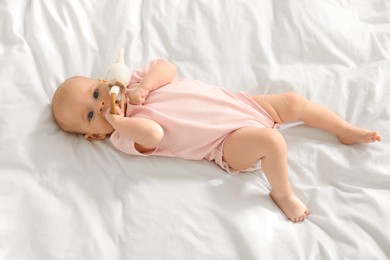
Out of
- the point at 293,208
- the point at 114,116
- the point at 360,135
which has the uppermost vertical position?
the point at 114,116

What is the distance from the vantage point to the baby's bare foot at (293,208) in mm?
1115

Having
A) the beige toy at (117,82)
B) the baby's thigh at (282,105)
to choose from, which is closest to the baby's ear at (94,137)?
the beige toy at (117,82)

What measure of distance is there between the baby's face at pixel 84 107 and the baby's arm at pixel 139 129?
0.05 m

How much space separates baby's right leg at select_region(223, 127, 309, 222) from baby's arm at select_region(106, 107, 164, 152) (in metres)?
0.22

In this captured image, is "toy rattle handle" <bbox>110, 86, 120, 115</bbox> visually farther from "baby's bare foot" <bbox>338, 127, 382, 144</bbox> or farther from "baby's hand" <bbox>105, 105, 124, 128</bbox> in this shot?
"baby's bare foot" <bbox>338, 127, 382, 144</bbox>

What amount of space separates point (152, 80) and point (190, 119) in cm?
17

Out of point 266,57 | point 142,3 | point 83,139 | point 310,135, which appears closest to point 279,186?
point 310,135

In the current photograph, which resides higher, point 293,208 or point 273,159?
point 273,159

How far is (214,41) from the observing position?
4.74 feet

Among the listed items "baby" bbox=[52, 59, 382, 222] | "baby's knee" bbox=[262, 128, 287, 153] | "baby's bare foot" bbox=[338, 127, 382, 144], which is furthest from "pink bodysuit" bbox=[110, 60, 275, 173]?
"baby's bare foot" bbox=[338, 127, 382, 144]

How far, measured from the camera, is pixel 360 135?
3.98ft

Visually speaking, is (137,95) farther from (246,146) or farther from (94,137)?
(246,146)

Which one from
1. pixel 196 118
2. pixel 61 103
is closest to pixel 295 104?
pixel 196 118

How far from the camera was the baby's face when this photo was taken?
1227 mm
